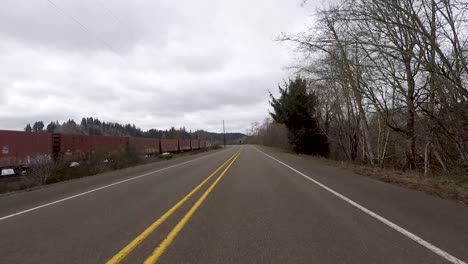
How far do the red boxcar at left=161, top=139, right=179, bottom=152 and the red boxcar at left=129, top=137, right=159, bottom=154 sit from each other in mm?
3372

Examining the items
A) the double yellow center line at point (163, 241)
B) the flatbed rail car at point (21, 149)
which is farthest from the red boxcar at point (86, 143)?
the double yellow center line at point (163, 241)

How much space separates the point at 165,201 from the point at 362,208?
5078 millimetres

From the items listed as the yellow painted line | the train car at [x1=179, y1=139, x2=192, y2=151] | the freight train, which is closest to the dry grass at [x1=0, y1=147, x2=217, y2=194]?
the freight train

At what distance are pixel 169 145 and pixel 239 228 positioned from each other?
52922 mm

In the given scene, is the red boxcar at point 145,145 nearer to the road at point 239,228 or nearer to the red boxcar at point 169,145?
the red boxcar at point 169,145

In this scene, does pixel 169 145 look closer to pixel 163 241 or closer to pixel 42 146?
pixel 42 146

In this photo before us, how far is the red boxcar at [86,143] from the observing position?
26.8 meters

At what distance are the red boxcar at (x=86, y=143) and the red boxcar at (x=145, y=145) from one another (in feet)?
5.90

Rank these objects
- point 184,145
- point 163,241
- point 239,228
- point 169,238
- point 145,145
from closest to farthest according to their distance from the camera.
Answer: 1. point 163,241
2. point 169,238
3. point 239,228
4. point 145,145
5. point 184,145

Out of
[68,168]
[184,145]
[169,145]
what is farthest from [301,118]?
[184,145]

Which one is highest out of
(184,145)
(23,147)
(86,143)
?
(184,145)

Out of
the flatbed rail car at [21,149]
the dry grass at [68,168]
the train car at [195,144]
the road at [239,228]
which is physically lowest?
the road at [239,228]

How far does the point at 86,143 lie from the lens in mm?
30250

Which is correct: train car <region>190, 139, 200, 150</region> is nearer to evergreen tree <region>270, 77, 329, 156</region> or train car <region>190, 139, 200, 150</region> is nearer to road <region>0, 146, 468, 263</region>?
evergreen tree <region>270, 77, 329, 156</region>
